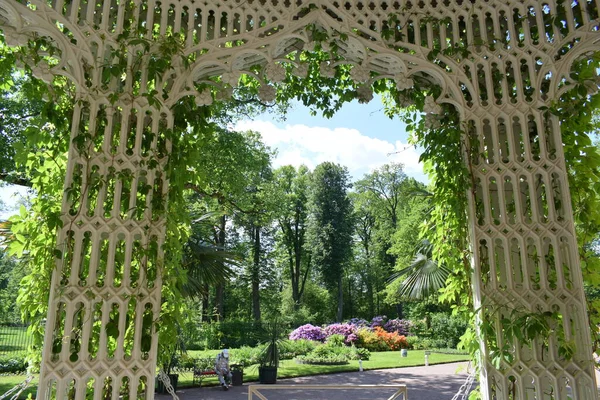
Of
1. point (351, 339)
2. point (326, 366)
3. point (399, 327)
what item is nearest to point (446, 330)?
point (399, 327)

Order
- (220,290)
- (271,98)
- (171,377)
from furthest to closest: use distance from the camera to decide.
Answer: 1. (220,290)
2. (171,377)
3. (271,98)

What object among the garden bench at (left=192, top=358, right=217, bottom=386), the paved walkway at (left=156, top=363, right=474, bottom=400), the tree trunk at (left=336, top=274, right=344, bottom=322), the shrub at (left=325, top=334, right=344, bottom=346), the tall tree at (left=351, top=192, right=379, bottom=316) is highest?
the tall tree at (left=351, top=192, right=379, bottom=316)

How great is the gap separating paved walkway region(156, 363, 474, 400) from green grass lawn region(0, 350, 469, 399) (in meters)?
0.36

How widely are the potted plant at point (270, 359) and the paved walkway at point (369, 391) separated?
27cm

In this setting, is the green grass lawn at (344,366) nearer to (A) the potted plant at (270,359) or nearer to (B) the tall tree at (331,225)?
(A) the potted plant at (270,359)

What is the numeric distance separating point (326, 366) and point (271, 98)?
8628mm

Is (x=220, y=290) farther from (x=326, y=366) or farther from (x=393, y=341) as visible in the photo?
(x=326, y=366)

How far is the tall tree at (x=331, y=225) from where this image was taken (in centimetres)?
2250

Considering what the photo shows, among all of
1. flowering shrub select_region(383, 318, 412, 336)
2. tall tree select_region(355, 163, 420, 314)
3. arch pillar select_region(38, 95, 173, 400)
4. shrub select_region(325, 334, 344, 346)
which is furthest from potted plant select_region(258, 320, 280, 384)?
tall tree select_region(355, 163, 420, 314)

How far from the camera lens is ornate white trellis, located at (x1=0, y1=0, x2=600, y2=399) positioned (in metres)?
2.22

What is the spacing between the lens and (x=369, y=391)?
722 cm

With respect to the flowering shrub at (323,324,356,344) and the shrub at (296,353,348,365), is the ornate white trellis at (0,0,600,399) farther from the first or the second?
the flowering shrub at (323,324,356,344)

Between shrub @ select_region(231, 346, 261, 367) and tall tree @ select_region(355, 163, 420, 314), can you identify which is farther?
tall tree @ select_region(355, 163, 420, 314)

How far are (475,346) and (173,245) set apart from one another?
1.81 m
